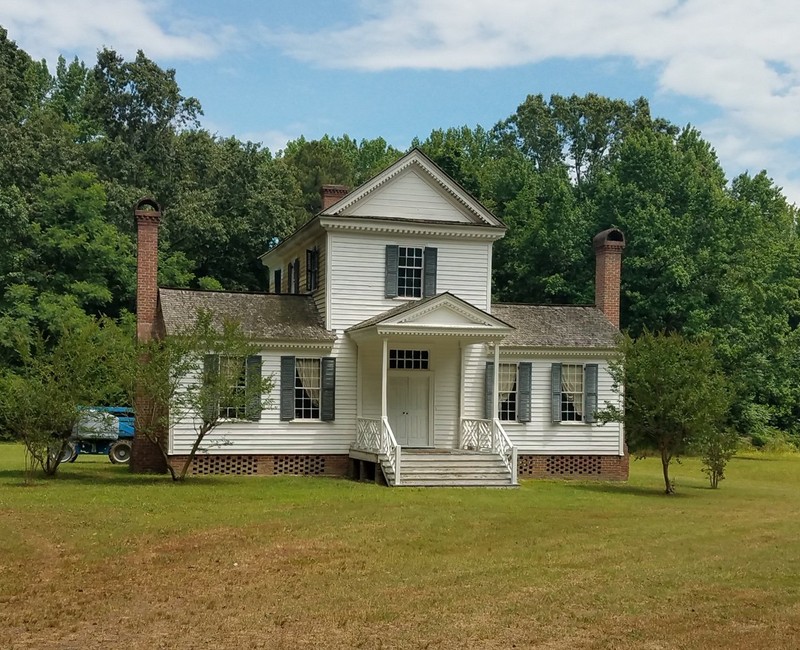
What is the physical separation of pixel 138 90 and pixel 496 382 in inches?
1201

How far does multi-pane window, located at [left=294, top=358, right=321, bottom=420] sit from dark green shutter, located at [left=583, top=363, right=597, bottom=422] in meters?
7.24

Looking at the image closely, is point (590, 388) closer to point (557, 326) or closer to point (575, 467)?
point (557, 326)

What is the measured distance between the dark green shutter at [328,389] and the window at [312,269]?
2.52 metres

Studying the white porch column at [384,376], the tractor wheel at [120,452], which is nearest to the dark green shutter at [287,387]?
the white porch column at [384,376]

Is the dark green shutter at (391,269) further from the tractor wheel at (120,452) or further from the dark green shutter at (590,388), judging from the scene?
the tractor wheel at (120,452)

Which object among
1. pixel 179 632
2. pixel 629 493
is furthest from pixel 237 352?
pixel 179 632

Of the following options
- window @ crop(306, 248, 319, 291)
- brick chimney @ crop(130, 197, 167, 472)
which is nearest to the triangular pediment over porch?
window @ crop(306, 248, 319, 291)

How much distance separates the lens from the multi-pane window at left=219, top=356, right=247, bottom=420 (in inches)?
885

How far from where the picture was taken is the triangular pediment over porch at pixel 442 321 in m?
24.1

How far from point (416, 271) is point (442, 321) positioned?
2.74 meters

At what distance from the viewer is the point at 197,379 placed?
23.5 meters

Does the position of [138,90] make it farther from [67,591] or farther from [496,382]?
[67,591]

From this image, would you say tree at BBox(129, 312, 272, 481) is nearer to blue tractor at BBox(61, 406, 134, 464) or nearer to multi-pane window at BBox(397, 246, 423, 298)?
multi-pane window at BBox(397, 246, 423, 298)

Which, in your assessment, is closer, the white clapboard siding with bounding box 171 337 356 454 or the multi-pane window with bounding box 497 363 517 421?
the white clapboard siding with bounding box 171 337 356 454
